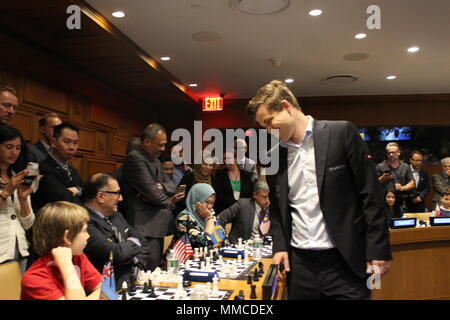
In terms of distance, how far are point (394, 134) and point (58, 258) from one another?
7611 millimetres

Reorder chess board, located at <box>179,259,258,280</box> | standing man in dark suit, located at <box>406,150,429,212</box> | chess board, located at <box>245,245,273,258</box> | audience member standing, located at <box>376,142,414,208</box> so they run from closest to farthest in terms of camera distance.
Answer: chess board, located at <box>179,259,258,280</box> → chess board, located at <box>245,245,273,258</box> → audience member standing, located at <box>376,142,414,208</box> → standing man in dark suit, located at <box>406,150,429,212</box>

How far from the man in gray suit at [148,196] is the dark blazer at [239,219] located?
2.11 ft

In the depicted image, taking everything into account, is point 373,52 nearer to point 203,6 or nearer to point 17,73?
point 203,6

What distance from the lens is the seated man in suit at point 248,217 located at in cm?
371

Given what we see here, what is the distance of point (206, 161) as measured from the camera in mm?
4891

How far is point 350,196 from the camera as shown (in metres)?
1.51

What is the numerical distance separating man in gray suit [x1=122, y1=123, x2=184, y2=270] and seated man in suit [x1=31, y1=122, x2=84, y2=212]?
1.40 ft

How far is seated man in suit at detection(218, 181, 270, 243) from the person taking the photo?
3709 mm

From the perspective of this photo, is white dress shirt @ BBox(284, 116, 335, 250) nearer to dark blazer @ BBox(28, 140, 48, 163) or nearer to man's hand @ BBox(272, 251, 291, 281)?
man's hand @ BBox(272, 251, 291, 281)

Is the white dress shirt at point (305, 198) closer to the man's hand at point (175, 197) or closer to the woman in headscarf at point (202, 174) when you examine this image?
the man's hand at point (175, 197)

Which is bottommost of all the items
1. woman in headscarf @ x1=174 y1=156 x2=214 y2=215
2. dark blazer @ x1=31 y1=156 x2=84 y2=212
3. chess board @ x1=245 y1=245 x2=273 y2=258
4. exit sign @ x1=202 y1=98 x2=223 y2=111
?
chess board @ x1=245 y1=245 x2=273 y2=258

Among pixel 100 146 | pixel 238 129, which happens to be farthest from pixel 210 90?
pixel 100 146

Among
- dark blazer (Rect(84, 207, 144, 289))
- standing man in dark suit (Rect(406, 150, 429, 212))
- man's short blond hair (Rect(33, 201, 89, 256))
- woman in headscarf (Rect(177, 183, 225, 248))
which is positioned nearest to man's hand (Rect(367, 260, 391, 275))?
man's short blond hair (Rect(33, 201, 89, 256))

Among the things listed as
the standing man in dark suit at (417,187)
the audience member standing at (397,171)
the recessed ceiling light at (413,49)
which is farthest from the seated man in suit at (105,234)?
the standing man in dark suit at (417,187)
